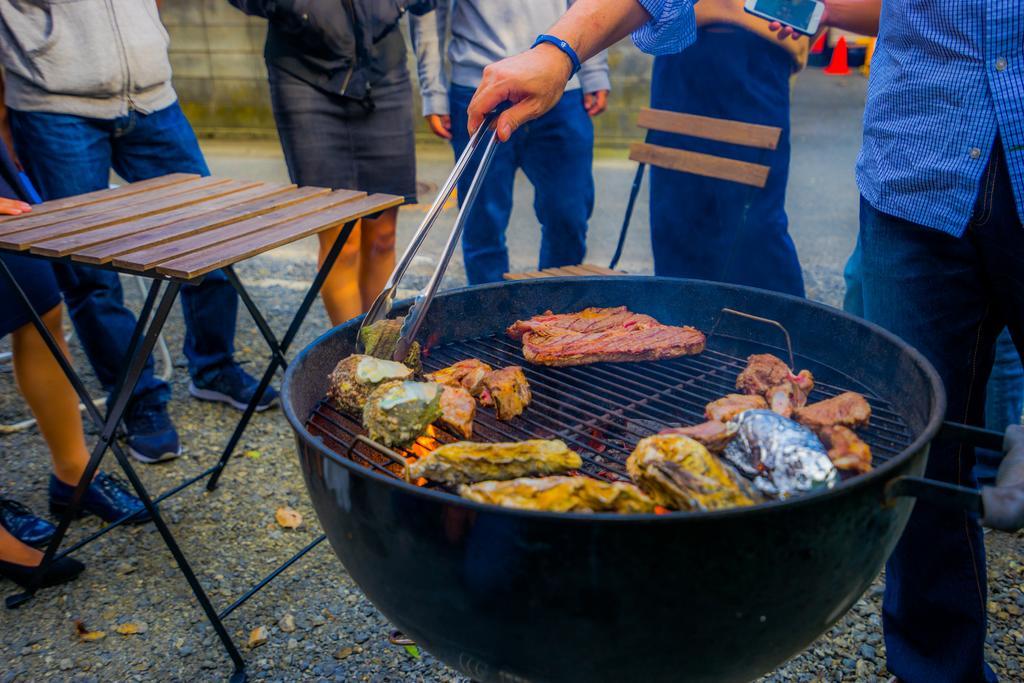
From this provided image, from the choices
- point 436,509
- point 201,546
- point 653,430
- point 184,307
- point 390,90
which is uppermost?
point 390,90

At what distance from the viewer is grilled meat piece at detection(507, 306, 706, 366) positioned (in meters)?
2.01

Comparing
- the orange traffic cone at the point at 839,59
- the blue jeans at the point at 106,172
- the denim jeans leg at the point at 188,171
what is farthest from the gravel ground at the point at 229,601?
the orange traffic cone at the point at 839,59

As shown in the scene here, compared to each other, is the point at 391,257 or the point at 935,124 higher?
the point at 935,124

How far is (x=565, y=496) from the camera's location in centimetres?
129

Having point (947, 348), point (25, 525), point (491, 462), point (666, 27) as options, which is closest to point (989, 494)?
point (947, 348)

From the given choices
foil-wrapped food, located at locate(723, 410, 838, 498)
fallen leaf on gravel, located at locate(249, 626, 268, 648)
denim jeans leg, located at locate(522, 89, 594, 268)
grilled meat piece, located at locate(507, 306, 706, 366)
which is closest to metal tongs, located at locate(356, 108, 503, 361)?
grilled meat piece, located at locate(507, 306, 706, 366)

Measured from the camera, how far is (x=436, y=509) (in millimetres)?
1187

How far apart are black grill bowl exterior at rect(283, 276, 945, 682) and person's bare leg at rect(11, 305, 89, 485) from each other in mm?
1640

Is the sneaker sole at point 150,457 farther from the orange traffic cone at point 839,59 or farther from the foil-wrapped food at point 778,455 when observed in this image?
the orange traffic cone at point 839,59

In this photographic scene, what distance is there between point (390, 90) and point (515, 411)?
2.27 metres

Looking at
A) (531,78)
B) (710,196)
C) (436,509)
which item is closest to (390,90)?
(710,196)

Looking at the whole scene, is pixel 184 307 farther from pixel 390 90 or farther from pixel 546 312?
pixel 546 312

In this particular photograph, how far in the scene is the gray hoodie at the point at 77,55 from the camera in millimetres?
2850

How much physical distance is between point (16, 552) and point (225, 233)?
4.53ft
